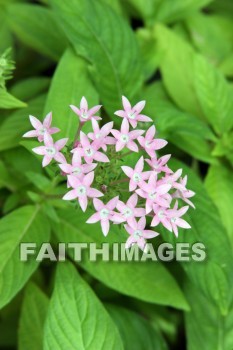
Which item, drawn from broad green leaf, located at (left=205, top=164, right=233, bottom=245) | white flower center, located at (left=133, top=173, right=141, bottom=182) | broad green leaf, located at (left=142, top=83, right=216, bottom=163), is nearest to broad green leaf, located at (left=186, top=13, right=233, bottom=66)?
broad green leaf, located at (left=142, top=83, right=216, bottom=163)

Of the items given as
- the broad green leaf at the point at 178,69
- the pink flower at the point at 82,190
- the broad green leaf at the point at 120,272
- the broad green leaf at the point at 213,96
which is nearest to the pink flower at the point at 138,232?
the pink flower at the point at 82,190

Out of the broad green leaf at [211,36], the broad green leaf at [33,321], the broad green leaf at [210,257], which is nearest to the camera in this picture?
the broad green leaf at [210,257]

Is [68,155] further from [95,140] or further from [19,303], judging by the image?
[19,303]

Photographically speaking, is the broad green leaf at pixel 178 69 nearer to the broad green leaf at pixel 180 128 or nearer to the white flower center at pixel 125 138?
the broad green leaf at pixel 180 128

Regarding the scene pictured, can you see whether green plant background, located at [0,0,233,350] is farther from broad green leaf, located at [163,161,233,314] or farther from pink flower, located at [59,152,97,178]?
pink flower, located at [59,152,97,178]

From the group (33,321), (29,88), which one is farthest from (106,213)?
(29,88)
